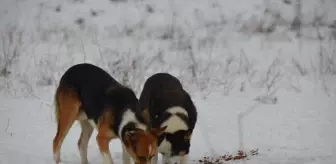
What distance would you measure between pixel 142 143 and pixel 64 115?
165cm

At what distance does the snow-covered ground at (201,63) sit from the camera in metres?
6.75

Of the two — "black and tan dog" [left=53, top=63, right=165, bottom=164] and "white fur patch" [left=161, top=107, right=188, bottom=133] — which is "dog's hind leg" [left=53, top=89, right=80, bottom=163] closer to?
"black and tan dog" [left=53, top=63, right=165, bottom=164]

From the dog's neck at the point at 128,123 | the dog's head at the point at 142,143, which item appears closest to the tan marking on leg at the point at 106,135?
the dog's neck at the point at 128,123

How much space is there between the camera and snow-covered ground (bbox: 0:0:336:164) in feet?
22.2

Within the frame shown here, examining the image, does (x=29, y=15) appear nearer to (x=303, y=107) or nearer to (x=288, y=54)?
(x=288, y=54)

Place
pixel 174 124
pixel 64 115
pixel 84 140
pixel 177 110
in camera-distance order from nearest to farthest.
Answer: pixel 174 124
pixel 177 110
pixel 64 115
pixel 84 140

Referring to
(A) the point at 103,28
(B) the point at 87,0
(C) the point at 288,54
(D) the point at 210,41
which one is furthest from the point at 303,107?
(B) the point at 87,0

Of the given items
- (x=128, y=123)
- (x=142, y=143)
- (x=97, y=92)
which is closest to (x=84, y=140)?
(x=97, y=92)

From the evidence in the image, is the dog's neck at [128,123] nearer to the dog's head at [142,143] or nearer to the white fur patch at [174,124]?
the dog's head at [142,143]

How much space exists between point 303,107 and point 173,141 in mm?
3933

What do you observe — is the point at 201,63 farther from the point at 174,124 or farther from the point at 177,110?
the point at 174,124

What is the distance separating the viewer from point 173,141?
5059mm

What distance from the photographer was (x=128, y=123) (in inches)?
199

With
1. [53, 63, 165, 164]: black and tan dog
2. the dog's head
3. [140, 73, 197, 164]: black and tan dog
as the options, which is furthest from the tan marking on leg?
the dog's head
